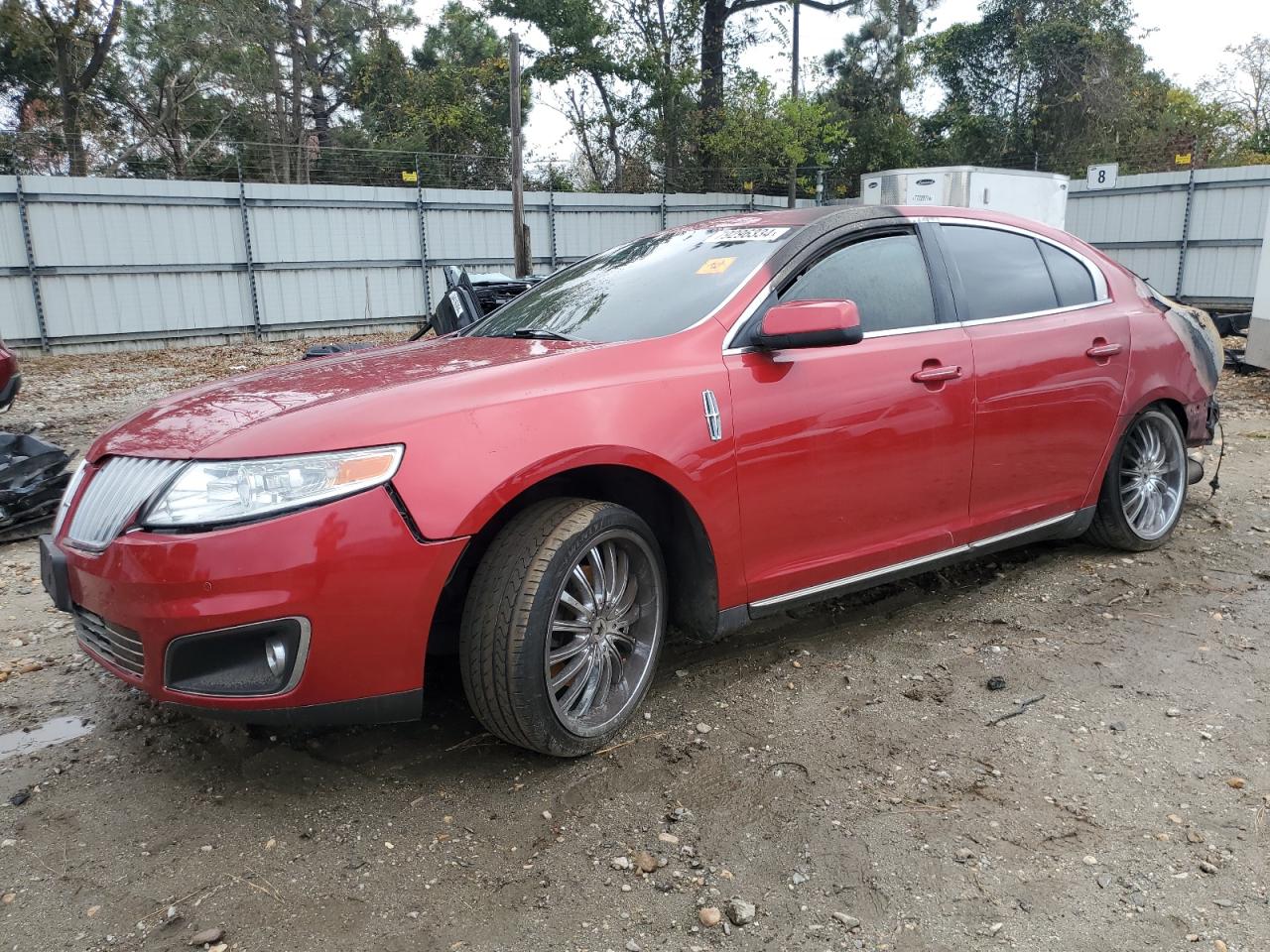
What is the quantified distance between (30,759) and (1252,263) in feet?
57.3

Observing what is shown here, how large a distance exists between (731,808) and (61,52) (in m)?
22.6

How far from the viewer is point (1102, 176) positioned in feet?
55.0

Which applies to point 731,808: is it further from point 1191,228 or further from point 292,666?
point 1191,228

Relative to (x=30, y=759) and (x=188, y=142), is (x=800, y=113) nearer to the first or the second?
(x=188, y=142)

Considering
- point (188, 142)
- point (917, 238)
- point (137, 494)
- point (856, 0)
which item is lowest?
point (137, 494)

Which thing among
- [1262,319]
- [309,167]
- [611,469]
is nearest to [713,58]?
[309,167]

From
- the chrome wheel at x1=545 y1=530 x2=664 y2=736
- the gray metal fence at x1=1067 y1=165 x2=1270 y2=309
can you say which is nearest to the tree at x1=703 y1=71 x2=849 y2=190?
the gray metal fence at x1=1067 y1=165 x2=1270 y2=309

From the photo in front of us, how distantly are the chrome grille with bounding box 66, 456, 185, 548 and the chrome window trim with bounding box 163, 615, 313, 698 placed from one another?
35 centimetres

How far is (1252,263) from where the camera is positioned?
49.7 feet

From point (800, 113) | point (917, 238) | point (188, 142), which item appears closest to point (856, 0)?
point (800, 113)

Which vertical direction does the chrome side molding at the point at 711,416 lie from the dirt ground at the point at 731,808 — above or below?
above

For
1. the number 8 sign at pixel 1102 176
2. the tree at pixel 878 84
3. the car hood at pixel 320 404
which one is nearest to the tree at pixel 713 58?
the tree at pixel 878 84

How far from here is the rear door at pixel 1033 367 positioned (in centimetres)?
360

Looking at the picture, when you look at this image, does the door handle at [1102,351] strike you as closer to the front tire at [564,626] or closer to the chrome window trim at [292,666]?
the front tire at [564,626]
